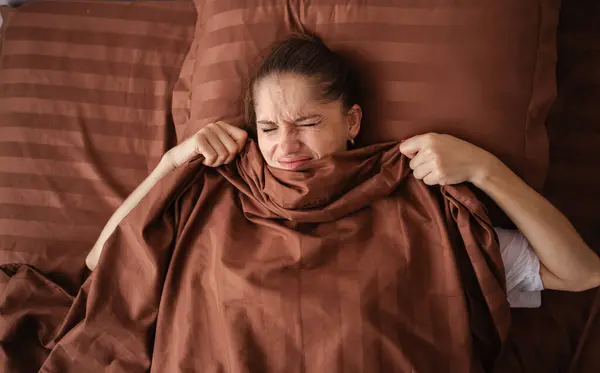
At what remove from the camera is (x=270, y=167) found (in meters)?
1.14

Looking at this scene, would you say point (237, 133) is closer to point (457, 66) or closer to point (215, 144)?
point (215, 144)

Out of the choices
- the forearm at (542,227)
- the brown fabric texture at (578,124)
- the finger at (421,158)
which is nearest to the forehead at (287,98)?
the finger at (421,158)

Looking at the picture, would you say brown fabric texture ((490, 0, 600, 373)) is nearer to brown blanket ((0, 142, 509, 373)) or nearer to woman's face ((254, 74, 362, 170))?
brown blanket ((0, 142, 509, 373))

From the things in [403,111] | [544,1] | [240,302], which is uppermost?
[544,1]

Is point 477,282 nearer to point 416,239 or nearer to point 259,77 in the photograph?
point 416,239

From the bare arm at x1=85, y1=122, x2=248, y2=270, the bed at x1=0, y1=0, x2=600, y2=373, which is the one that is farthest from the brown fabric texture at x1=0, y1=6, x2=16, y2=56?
the bare arm at x1=85, y1=122, x2=248, y2=270

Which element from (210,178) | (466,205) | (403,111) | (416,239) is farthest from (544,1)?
(210,178)

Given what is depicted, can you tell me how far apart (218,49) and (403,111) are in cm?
48

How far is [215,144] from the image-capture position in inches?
46.3

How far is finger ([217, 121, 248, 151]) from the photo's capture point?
1187 mm

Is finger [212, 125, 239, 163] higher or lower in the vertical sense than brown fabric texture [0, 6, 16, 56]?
lower

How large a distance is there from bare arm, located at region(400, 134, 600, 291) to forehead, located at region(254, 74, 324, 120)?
0.24 m

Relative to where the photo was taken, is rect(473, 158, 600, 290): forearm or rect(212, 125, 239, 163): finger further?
rect(212, 125, 239, 163): finger

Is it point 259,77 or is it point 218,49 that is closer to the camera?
point 259,77
